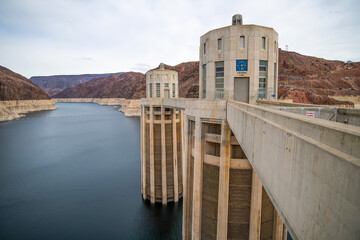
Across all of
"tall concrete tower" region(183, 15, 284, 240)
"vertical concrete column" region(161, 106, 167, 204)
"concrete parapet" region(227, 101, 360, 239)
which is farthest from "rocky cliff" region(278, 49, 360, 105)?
"concrete parapet" region(227, 101, 360, 239)

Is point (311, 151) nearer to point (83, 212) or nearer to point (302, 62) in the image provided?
point (83, 212)

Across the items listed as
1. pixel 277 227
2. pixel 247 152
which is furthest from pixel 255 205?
pixel 247 152

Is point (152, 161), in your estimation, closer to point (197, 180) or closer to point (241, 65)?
point (197, 180)

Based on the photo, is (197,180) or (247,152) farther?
(197,180)

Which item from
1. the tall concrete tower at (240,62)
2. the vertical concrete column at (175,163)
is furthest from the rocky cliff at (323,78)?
the tall concrete tower at (240,62)

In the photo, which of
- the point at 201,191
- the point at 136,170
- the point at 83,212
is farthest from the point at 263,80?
the point at 136,170

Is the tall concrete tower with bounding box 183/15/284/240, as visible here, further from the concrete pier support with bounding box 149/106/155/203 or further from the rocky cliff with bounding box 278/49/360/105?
the rocky cliff with bounding box 278/49/360/105
